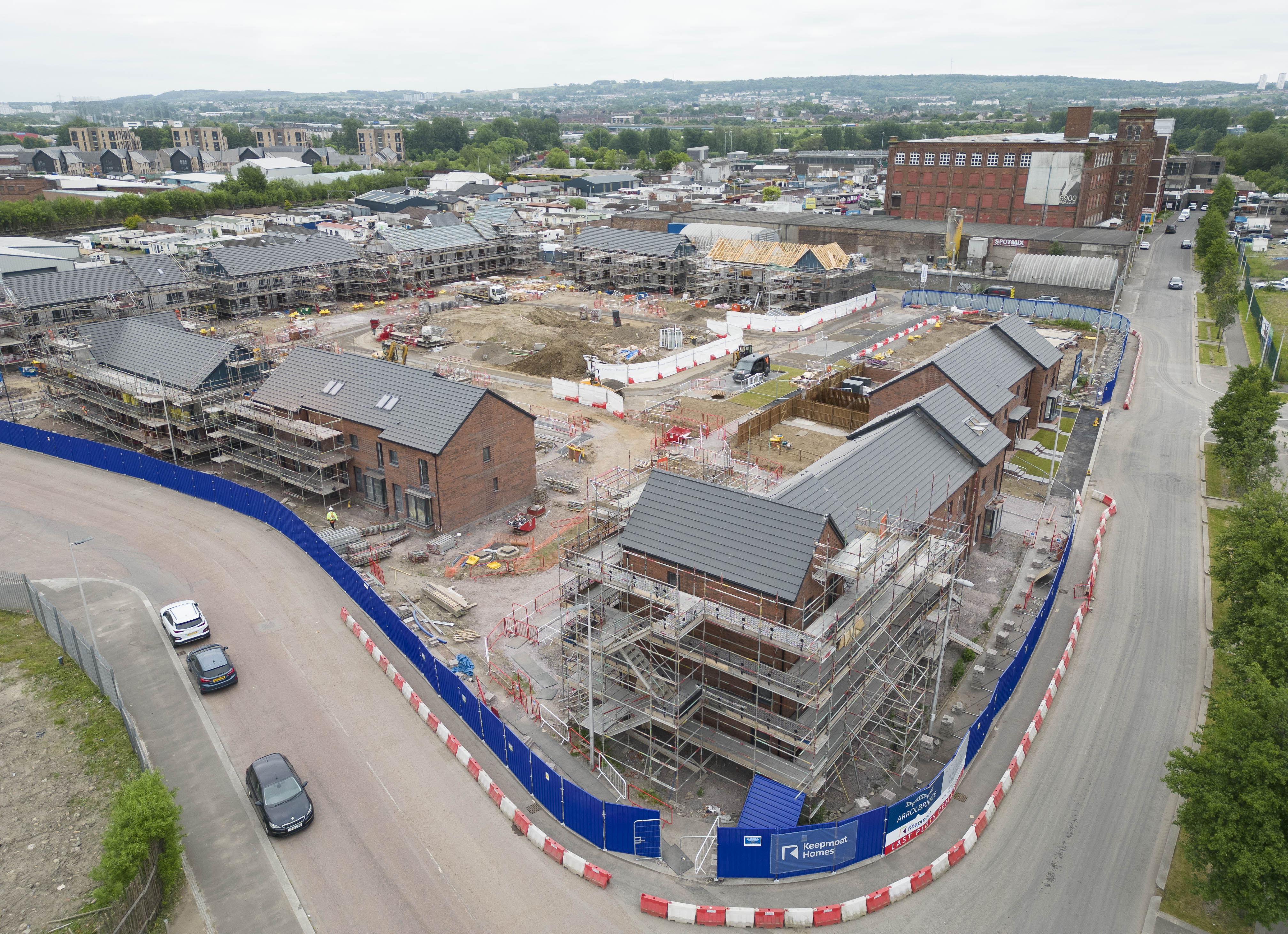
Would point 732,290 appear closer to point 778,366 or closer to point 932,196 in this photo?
point 778,366

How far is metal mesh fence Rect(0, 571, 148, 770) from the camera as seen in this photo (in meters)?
28.4

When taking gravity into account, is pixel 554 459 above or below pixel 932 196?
below

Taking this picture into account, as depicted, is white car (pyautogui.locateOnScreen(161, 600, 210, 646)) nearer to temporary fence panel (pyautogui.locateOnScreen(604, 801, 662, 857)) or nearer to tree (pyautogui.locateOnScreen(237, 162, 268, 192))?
temporary fence panel (pyautogui.locateOnScreen(604, 801, 662, 857))

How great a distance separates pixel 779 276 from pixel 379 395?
58615 mm

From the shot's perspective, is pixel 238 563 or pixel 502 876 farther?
pixel 238 563

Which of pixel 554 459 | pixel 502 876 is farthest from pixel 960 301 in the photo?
pixel 502 876

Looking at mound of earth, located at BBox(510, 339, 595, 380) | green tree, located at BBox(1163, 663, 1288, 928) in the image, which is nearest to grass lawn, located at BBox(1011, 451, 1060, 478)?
green tree, located at BBox(1163, 663, 1288, 928)

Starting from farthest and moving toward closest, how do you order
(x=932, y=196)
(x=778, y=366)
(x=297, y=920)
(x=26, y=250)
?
(x=932, y=196), (x=26, y=250), (x=778, y=366), (x=297, y=920)

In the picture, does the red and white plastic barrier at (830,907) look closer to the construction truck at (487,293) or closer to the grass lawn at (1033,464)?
the grass lawn at (1033,464)

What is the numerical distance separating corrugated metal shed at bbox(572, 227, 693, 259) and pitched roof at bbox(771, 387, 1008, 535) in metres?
64.4

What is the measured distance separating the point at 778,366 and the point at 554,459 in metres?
28.3

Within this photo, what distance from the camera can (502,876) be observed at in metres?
22.7

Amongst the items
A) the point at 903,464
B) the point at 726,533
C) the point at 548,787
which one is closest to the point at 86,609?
the point at 548,787

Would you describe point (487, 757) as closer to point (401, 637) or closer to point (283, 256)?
point (401, 637)
